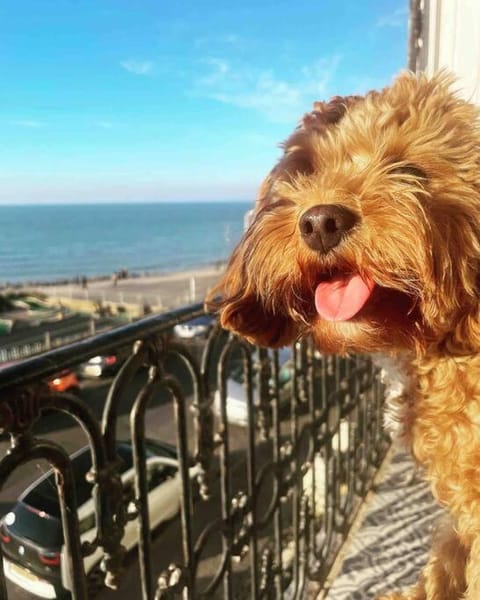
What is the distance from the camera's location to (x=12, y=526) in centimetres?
130

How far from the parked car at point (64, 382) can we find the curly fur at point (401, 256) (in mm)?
508

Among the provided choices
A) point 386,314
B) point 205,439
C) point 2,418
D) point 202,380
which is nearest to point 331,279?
point 386,314

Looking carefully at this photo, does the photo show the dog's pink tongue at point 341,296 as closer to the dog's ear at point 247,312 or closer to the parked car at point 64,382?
the dog's ear at point 247,312

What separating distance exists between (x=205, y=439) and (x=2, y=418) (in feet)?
2.79

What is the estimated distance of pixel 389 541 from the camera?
276 cm

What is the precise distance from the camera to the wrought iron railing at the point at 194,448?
1.04m

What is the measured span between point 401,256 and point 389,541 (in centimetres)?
208

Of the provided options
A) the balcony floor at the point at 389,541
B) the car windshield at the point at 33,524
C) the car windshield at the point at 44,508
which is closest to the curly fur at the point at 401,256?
the car windshield at the point at 44,508

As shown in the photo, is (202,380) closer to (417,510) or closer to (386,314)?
(386,314)

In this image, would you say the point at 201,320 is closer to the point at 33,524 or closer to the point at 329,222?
the point at 329,222

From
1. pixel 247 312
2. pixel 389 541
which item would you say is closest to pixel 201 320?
pixel 247 312

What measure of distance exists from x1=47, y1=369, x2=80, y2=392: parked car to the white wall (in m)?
1.80

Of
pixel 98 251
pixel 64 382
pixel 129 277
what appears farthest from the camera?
pixel 98 251

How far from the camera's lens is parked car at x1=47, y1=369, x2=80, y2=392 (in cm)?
99
